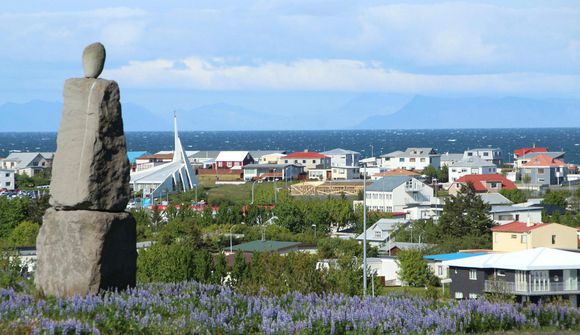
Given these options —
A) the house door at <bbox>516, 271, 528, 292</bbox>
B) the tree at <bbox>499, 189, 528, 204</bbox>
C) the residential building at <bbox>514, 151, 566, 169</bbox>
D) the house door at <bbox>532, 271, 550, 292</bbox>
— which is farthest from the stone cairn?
the residential building at <bbox>514, 151, 566, 169</bbox>

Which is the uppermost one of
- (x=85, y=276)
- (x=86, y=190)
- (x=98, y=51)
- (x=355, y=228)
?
(x=98, y=51)

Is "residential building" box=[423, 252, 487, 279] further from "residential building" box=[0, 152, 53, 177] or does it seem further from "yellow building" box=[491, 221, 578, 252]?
"residential building" box=[0, 152, 53, 177]

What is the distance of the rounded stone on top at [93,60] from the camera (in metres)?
15.3

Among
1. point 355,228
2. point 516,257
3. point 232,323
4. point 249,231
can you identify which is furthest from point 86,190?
point 355,228

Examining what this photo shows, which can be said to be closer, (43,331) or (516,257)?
(43,331)

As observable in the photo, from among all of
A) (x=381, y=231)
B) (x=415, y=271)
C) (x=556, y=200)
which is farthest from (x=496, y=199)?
(x=415, y=271)

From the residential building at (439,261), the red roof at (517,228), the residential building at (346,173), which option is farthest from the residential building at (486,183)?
the residential building at (439,261)

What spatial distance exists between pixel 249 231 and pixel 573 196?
33.3 m

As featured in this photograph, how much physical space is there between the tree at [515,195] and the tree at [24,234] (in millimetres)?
39620

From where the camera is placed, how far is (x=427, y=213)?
75188 mm

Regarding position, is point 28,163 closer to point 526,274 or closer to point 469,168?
point 469,168

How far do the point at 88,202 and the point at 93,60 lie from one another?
1.96 metres

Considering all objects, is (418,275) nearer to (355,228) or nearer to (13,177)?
(355,228)

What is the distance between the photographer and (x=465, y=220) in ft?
201
